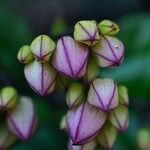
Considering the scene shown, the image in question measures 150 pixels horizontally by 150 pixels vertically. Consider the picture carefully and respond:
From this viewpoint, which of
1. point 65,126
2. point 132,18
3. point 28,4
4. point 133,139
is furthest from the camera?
point 28,4

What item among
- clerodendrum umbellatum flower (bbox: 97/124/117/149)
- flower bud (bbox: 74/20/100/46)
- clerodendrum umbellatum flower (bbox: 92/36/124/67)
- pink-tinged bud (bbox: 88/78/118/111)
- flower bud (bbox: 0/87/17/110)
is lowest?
clerodendrum umbellatum flower (bbox: 97/124/117/149)

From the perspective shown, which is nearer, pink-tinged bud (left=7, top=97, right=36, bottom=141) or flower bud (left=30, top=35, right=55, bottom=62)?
flower bud (left=30, top=35, right=55, bottom=62)

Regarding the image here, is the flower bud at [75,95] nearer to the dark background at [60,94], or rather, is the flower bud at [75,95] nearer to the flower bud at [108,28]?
the flower bud at [108,28]

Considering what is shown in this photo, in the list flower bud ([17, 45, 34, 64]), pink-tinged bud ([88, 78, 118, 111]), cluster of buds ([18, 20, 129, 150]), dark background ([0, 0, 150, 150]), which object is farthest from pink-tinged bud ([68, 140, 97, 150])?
dark background ([0, 0, 150, 150])

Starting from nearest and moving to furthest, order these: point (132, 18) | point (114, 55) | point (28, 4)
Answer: point (114, 55)
point (132, 18)
point (28, 4)

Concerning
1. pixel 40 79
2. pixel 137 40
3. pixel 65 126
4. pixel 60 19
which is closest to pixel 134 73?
pixel 137 40

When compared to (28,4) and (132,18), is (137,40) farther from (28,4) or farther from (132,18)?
(28,4)

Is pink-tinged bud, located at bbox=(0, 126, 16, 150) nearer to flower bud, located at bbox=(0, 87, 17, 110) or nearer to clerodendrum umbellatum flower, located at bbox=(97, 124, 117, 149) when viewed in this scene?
flower bud, located at bbox=(0, 87, 17, 110)

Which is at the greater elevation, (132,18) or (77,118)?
(77,118)
